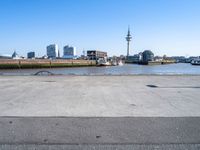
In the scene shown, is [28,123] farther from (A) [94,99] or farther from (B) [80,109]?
(A) [94,99]

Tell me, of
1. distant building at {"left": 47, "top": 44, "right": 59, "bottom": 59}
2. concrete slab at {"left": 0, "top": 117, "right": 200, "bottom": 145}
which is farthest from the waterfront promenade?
distant building at {"left": 47, "top": 44, "right": 59, "bottom": 59}

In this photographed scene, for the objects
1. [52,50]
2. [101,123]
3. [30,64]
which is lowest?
[30,64]

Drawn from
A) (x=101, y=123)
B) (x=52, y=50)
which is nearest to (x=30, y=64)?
(x=101, y=123)

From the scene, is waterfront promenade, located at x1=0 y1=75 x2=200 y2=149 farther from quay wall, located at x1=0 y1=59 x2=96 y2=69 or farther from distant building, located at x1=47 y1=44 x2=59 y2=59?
distant building, located at x1=47 y1=44 x2=59 y2=59

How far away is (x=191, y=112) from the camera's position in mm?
6707

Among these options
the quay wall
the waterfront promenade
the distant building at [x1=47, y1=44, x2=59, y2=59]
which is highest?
the distant building at [x1=47, y1=44, x2=59, y2=59]

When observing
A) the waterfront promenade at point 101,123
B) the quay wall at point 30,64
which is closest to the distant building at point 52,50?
the quay wall at point 30,64

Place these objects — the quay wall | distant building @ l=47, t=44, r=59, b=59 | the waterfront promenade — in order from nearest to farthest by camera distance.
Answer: the waterfront promenade → the quay wall → distant building @ l=47, t=44, r=59, b=59

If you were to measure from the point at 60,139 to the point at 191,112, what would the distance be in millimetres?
4011

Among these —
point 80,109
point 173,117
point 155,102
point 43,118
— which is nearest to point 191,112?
point 173,117

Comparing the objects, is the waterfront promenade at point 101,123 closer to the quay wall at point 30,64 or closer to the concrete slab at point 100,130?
the concrete slab at point 100,130

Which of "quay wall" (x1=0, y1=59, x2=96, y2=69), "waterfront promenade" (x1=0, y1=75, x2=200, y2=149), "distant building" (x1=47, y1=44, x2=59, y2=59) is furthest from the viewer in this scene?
"distant building" (x1=47, y1=44, x2=59, y2=59)

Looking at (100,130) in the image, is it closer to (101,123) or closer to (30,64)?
(101,123)

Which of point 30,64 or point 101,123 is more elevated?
point 101,123
